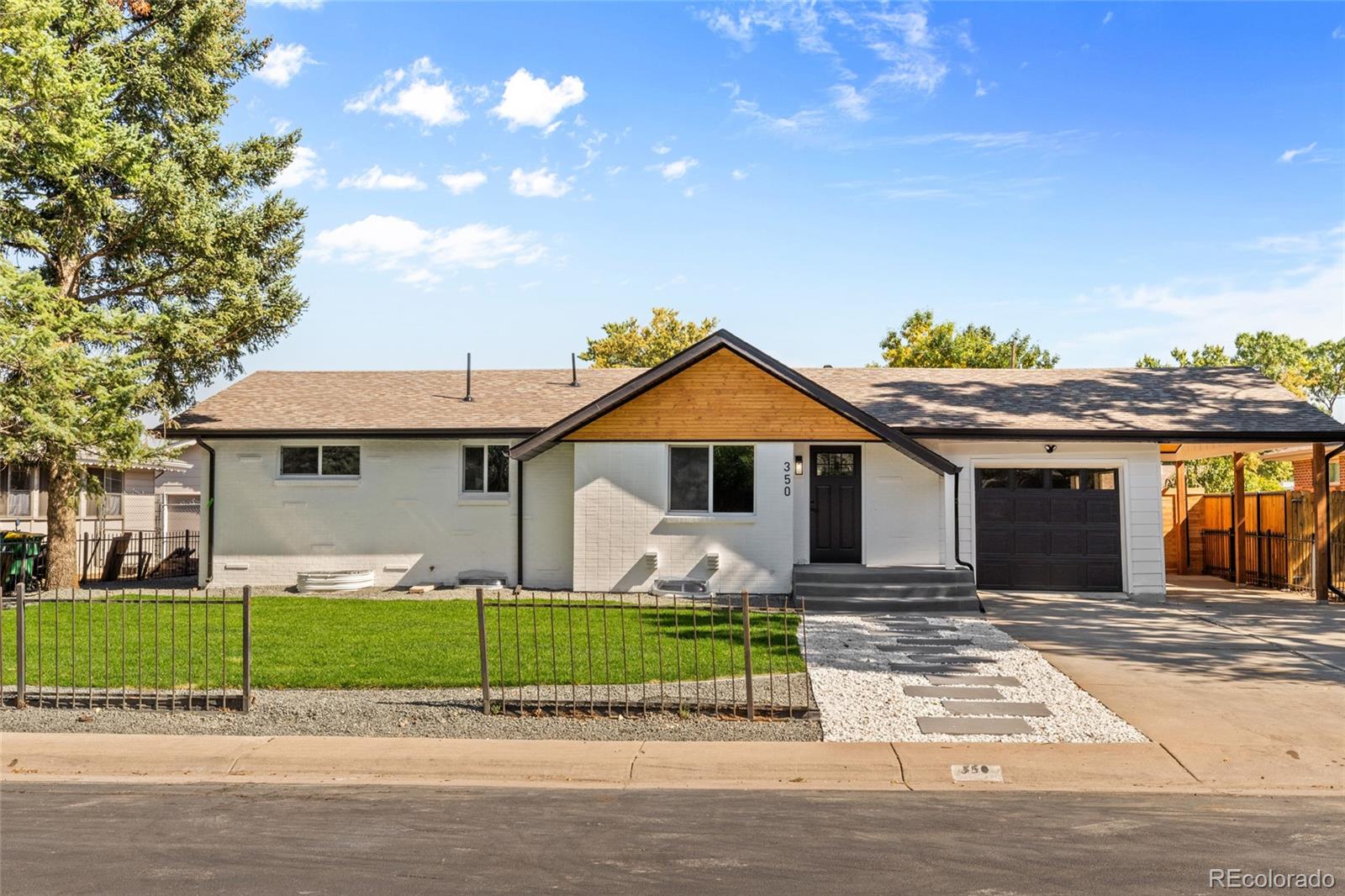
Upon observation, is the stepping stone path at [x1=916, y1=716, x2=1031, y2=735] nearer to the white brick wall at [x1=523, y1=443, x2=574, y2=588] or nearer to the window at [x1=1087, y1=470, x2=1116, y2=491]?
the window at [x1=1087, y1=470, x2=1116, y2=491]

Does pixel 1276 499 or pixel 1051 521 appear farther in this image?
pixel 1276 499

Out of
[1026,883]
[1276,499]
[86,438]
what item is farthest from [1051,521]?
[86,438]

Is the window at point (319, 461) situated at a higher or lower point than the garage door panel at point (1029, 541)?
higher

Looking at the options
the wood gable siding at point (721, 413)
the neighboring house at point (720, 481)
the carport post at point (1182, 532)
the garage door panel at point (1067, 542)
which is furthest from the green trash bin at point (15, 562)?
the carport post at point (1182, 532)

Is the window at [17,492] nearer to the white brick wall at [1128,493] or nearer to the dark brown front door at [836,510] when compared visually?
the dark brown front door at [836,510]

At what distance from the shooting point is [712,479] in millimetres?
18141

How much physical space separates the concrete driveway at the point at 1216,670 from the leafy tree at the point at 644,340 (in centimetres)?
3309

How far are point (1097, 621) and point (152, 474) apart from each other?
1173 inches

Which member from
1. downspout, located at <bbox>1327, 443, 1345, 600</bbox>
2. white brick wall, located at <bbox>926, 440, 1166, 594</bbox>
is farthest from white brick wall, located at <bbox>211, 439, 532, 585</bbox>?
downspout, located at <bbox>1327, 443, 1345, 600</bbox>

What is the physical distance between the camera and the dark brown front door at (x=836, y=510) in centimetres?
1853

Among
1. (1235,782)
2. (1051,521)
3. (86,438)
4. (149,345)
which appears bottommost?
(1235,782)

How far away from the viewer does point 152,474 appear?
32.6 metres

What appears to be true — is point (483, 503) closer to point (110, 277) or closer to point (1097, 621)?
point (110, 277)

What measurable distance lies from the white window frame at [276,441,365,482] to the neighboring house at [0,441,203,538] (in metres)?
2.01
